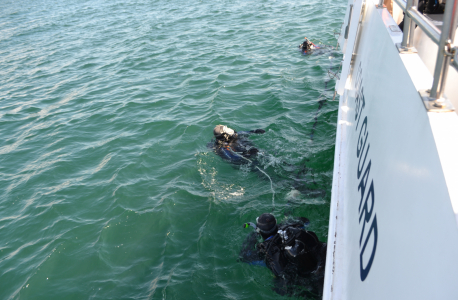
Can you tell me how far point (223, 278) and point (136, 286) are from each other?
1.18 m

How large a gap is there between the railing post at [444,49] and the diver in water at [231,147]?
16.3 feet

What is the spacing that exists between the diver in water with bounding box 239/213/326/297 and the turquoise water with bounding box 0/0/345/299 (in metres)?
0.40

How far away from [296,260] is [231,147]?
326 centimetres

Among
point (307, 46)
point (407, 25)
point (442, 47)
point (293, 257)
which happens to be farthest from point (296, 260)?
point (307, 46)

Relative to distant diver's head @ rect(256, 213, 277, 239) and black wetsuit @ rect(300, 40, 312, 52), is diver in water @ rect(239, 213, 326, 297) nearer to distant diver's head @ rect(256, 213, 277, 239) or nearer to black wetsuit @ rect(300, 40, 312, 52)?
distant diver's head @ rect(256, 213, 277, 239)

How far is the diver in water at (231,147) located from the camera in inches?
251

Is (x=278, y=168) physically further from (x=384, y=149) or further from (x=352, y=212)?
(x=384, y=149)

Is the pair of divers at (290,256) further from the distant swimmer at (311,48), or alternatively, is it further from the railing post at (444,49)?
the distant swimmer at (311,48)

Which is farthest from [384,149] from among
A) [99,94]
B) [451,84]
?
[99,94]

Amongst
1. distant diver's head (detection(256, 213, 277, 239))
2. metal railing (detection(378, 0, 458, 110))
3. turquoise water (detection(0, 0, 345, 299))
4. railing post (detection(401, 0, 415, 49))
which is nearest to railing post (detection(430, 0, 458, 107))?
metal railing (detection(378, 0, 458, 110))

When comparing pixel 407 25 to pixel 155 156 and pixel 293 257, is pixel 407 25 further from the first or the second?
pixel 155 156

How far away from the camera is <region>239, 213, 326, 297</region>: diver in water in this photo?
3633mm

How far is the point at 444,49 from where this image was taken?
4.29 feet

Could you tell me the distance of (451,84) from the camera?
2.67 m
